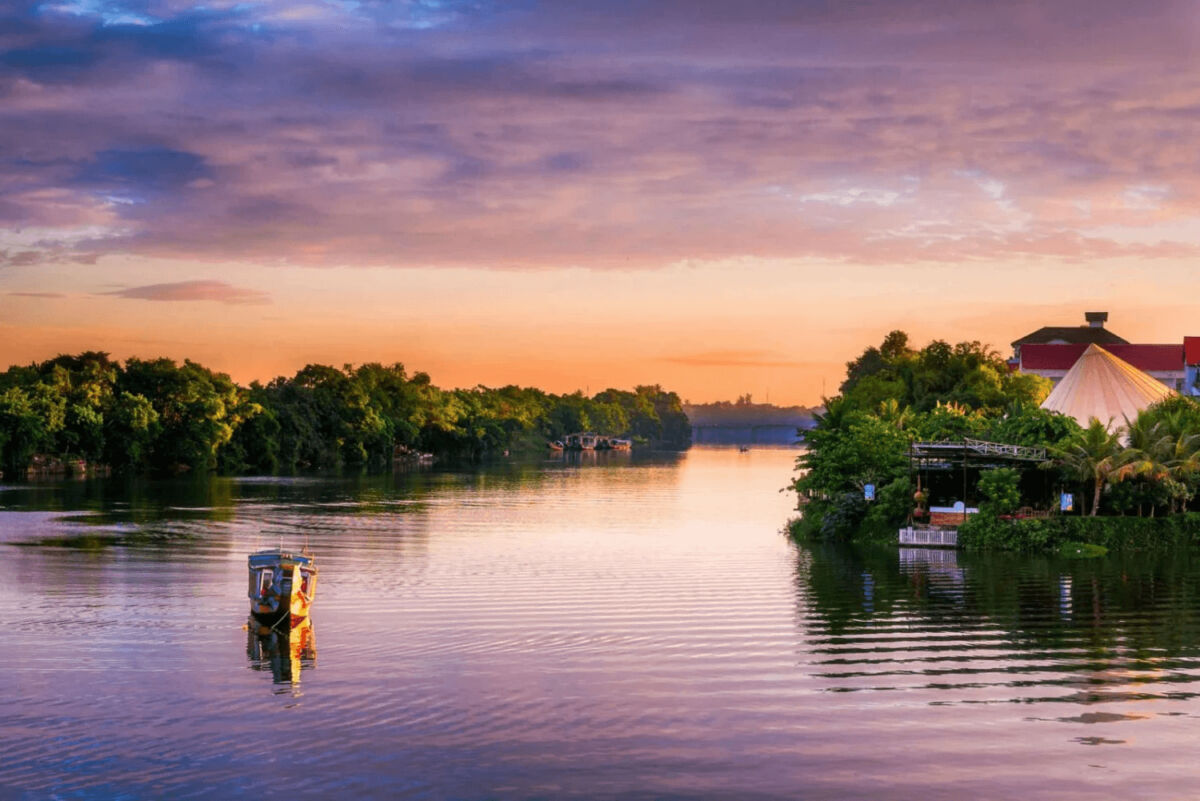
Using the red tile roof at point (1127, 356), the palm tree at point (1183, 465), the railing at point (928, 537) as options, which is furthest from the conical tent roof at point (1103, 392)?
the red tile roof at point (1127, 356)

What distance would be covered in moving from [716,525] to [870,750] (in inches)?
1909

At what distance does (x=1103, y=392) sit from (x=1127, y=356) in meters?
59.7

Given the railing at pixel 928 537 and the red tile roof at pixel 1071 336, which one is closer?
the railing at pixel 928 537

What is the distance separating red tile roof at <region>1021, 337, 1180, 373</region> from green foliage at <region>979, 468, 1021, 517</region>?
72139 mm

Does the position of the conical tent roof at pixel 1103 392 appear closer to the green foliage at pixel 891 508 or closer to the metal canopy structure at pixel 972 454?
the metal canopy structure at pixel 972 454

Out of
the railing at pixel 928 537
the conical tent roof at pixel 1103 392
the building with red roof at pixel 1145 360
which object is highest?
the building with red roof at pixel 1145 360

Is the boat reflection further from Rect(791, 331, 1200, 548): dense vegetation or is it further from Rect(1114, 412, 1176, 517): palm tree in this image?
Rect(1114, 412, 1176, 517): palm tree

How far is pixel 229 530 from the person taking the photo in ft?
217

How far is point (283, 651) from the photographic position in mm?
31812

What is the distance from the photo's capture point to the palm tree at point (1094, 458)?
55.7 m

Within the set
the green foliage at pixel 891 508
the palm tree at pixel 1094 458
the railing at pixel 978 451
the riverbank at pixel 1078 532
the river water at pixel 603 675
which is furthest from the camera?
the green foliage at pixel 891 508

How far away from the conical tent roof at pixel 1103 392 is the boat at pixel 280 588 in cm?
4929

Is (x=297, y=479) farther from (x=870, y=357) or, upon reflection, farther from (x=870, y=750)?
(x=870, y=750)

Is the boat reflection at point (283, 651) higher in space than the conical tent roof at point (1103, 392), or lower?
lower
